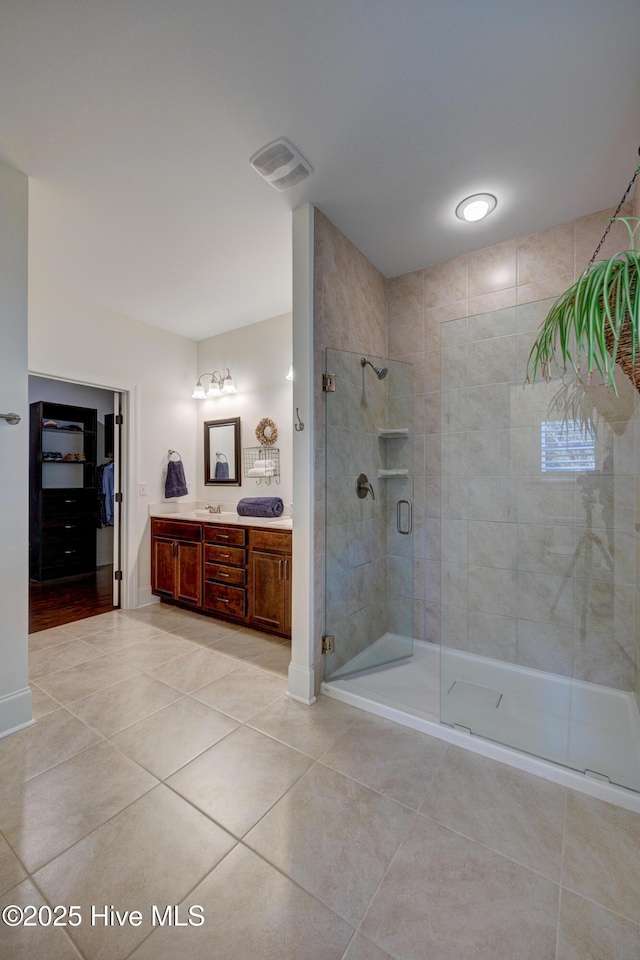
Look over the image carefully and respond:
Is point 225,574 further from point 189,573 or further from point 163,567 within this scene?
point 163,567

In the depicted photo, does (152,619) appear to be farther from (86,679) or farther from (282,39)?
(282,39)

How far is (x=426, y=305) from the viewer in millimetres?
2791

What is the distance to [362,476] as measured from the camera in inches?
101

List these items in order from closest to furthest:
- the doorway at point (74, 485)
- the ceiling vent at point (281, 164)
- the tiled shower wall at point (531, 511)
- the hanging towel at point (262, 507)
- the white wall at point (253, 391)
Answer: the ceiling vent at point (281, 164) < the tiled shower wall at point (531, 511) < the hanging towel at point (262, 507) < the white wall at point (253, 391) < the doorway at point (74, 485)

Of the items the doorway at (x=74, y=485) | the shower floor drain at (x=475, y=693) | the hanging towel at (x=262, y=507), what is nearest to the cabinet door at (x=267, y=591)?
the hanging towel at (x=262, y=507)

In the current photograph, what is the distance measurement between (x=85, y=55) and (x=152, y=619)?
11.3ft

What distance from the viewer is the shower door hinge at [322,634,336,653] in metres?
2.24

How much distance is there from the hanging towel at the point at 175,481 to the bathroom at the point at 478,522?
2.24 meters

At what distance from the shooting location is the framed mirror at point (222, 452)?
3.99 metres

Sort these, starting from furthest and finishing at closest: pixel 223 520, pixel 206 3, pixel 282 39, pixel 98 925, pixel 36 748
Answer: pixel 223 520
pixel 36 748
pixel 282 39
pixel 206 3
pixel 98 925

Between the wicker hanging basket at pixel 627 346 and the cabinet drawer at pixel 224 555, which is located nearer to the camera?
the wicker hanging basket at pixel 627 346

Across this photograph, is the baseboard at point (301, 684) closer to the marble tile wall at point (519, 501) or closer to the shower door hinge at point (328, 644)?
the shower door hinge at point (328, 644)

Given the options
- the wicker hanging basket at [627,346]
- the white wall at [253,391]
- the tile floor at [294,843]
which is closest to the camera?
the tile floor at [294,843]

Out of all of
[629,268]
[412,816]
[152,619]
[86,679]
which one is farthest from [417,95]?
[152,619]
